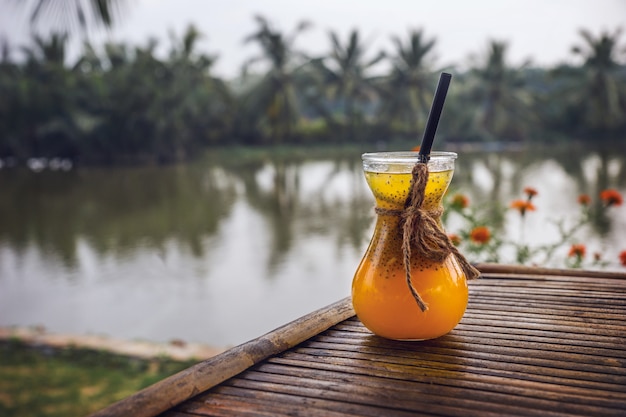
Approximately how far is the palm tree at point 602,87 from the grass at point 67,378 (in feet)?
76.0

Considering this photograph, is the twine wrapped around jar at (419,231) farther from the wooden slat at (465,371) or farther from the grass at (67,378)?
the grass at (67,378)

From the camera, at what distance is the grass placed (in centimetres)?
243

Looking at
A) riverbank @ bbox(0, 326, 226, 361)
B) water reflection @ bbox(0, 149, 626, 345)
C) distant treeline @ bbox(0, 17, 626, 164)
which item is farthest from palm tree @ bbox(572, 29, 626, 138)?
riverbank @ bbox(0, 326, 226, 361)

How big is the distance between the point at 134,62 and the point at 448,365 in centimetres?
1825

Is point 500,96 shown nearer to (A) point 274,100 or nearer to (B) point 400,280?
(A) point 274,100

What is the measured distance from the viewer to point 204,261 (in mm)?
5668

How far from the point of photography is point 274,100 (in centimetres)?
2100

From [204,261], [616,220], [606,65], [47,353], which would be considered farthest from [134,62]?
[606,65]

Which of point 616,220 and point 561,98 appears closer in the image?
point 616,220

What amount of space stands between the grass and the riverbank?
A: 0.15 ft

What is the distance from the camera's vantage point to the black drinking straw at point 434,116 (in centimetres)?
68

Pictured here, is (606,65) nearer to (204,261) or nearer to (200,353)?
(204,261)

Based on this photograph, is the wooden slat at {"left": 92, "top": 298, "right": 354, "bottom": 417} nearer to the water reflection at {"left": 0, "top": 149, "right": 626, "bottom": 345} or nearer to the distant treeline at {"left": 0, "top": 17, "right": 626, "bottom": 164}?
the water reflection at {"left": 0, "top": 149, "right": 626, "bottom": 345}

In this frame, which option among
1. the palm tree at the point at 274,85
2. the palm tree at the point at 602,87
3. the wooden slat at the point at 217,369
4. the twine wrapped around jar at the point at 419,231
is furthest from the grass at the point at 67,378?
the palm tree at the point at 602,87
